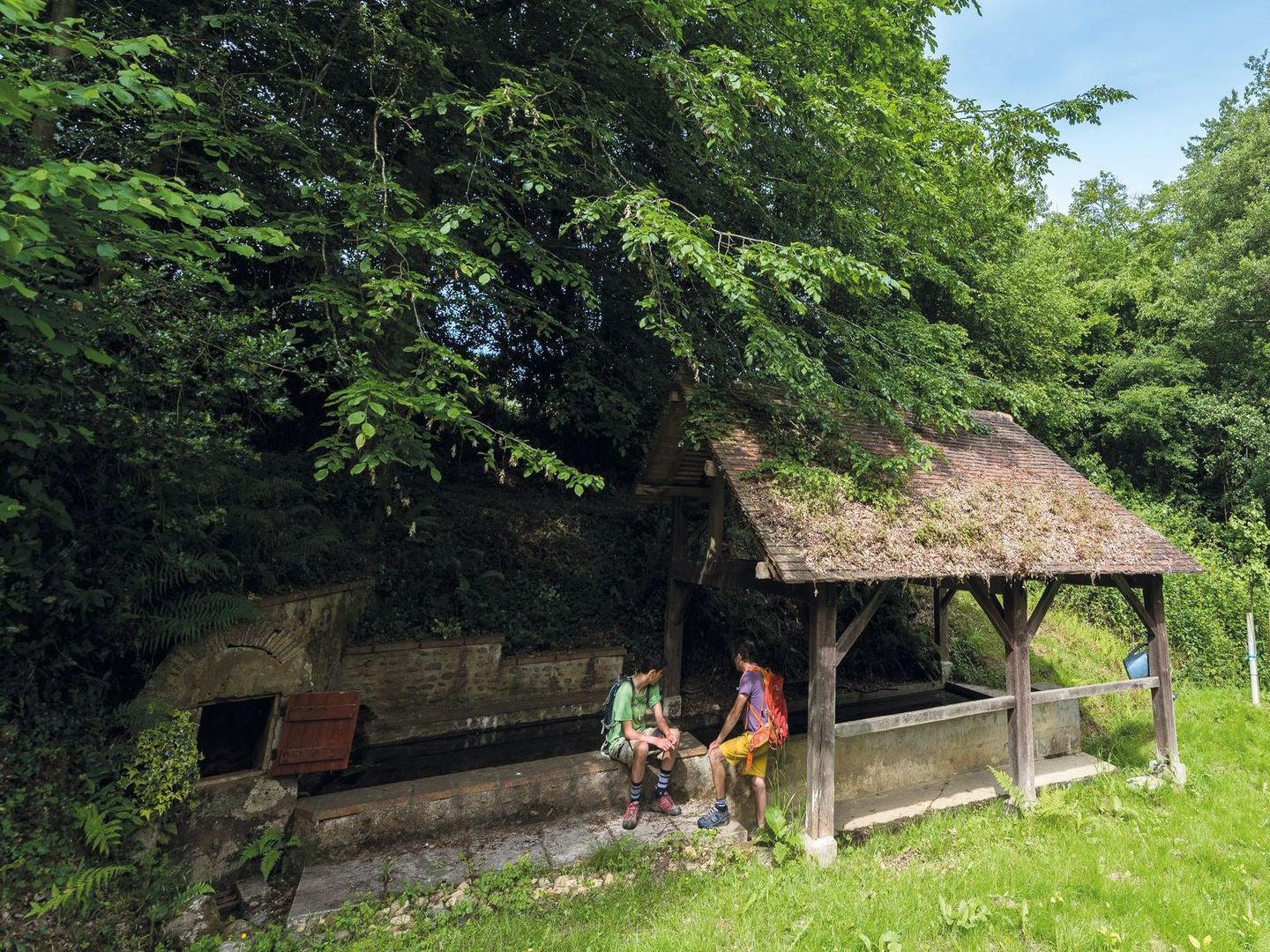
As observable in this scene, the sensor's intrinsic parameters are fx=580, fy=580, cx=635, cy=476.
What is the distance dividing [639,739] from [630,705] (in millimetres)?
312

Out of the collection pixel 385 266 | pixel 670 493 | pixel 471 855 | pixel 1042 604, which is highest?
pixel 385 266

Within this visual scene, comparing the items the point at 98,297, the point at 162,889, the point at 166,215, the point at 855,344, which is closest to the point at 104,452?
the point at 98,297

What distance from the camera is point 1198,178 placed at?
55.1 ft

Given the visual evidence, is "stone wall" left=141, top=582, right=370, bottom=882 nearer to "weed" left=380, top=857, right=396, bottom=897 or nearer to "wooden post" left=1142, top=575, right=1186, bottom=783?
"weed" left=380, top=857, right=396, bottom=897

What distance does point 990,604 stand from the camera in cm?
618

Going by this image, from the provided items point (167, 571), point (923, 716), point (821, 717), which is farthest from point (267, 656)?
point (923, 716)

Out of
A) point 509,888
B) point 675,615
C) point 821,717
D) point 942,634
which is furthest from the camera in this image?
point 942,634

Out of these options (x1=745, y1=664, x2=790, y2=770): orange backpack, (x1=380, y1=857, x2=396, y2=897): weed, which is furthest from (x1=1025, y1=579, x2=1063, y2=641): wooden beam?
(x1=380, y1=857, x2=396, y2=897): weed

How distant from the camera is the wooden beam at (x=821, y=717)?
5.12m

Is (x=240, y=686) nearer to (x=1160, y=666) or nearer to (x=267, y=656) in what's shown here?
(x=267, y=656)

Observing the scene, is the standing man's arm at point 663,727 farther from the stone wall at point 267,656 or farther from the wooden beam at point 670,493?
the stone wall at point 267,656

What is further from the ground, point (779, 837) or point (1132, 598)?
point (1132, 598)

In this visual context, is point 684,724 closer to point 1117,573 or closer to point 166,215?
point 1117,573

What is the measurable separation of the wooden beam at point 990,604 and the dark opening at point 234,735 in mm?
7237
